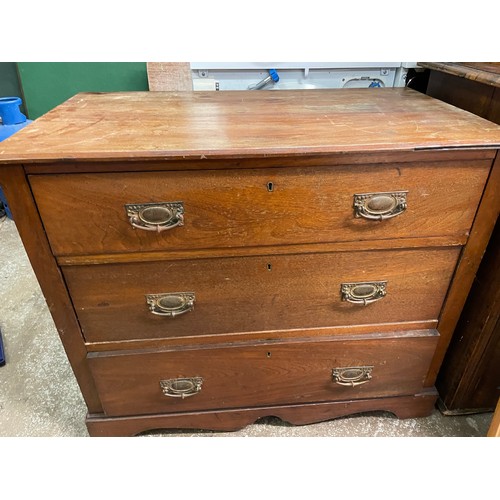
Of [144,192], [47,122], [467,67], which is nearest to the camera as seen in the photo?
[144,192]

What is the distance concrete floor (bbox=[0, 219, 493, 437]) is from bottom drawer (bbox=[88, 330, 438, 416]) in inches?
4.2

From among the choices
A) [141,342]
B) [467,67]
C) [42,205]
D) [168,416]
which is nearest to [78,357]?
[141,342]

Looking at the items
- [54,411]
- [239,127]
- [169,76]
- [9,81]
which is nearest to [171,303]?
[239,127]

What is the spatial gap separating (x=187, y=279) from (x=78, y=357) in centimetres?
36

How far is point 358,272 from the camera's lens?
0.89 meters

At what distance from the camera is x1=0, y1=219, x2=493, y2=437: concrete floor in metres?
1.10

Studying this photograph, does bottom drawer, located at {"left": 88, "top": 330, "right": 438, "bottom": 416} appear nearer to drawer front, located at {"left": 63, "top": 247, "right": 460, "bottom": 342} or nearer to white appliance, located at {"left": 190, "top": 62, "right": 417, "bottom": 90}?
drawer front, located at {"left": 63, "top": 247, "right": 460, "bottom": 342}

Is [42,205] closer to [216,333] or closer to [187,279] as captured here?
[187,279]

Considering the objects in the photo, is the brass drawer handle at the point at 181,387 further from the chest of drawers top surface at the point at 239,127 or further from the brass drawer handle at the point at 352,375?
the chest of drawers top surface at the point at 239,127

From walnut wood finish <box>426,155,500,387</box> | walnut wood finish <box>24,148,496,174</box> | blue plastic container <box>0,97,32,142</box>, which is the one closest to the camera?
walnut wood finish <box>24,148,496,174</box>

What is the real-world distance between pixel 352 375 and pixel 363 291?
27cm

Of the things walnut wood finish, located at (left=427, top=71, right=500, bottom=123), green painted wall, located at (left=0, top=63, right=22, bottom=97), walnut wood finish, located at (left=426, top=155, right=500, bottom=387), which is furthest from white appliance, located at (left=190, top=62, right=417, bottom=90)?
green painted wall, located at (left=0, top=63, right=22, bottom=97)

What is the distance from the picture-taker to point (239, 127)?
0.83 meters

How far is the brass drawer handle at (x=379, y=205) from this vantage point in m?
0.78
